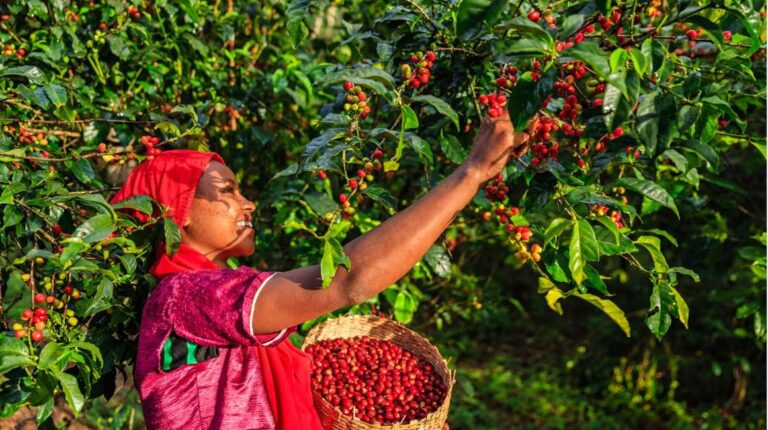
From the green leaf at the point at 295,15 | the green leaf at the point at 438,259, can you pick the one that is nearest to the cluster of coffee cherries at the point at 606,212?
the green leaf at the point at 438,259

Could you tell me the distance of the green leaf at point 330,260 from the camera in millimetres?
1504

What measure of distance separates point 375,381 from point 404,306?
899 millimetres

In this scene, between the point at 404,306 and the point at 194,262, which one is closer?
the point at 194,262

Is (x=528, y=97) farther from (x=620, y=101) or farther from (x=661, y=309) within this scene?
(x=661, y=309)

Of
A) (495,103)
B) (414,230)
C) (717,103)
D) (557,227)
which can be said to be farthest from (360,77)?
(717,103)

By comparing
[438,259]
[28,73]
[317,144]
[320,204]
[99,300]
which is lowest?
[438,259]

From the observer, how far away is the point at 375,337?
7.47 ft

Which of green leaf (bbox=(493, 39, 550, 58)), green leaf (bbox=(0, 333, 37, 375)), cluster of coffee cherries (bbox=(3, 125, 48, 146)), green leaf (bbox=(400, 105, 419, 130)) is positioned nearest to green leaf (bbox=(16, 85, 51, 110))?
cluster of coffee cherries (bbox=(3, 125, 48, 146))

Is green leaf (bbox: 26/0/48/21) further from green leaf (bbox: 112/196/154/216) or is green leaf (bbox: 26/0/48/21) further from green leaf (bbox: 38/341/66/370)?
green leaf (bbox: 38/341/66/370)

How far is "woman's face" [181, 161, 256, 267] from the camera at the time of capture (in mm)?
2055

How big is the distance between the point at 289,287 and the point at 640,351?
4241 millimetres

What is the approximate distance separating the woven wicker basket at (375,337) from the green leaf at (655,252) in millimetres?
634

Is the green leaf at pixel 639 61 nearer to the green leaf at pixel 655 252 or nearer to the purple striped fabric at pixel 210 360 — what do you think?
the green leaf at pixel 655 252

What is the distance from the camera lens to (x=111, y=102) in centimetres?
279
